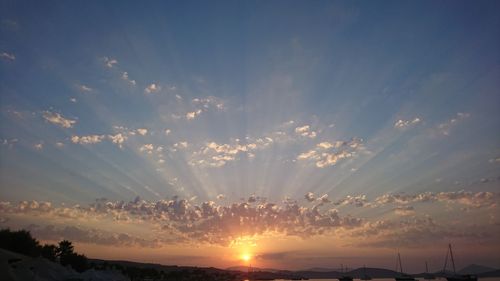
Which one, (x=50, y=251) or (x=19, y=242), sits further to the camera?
(x=50, y=251)

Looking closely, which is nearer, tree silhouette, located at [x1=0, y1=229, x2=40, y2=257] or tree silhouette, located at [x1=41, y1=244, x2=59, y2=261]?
tree silhouette, located at [x1=0, y1=229, x2=40, y2=257]

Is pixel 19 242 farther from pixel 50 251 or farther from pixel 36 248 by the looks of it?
pixel 50 251

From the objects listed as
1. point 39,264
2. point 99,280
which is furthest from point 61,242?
point 39,264

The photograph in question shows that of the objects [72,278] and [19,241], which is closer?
[72,278]

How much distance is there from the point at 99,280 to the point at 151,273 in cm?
9812

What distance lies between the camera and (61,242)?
94000mm

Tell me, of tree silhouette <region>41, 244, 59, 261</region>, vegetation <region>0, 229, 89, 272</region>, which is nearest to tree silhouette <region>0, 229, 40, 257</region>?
vegetation <region>0, 229, 89, 272</region>

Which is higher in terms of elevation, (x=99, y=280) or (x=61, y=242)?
(x=61, y=242)

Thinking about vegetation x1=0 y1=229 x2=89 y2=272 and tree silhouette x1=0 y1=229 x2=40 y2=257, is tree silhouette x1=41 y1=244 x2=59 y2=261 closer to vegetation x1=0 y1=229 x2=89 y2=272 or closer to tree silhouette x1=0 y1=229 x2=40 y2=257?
vegetation x1=0 y1=229 x2=89 y2=272

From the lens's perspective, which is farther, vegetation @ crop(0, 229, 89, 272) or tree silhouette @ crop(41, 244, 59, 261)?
tree silhouette @ crop(41, 244, 59, 261)

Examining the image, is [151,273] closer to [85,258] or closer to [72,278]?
[85,258]

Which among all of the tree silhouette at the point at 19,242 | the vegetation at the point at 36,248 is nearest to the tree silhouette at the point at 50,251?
the vegetation at the point at 36,248

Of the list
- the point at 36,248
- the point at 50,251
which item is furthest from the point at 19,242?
the point at 50,251

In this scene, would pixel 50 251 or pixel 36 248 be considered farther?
pixel 50 251
